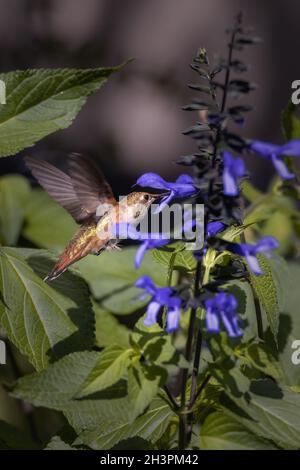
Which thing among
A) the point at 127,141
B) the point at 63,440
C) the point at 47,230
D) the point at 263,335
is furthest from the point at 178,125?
the point at 63,440

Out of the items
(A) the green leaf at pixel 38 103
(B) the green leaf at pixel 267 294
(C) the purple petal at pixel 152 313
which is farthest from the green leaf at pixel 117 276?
(C) the purple petal at pixel 152 313

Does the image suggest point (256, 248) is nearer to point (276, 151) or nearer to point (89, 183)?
point (276, 151)

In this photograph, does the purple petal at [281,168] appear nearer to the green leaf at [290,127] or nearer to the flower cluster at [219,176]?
the flower cluster at [219,176]

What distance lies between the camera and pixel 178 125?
12.7ft

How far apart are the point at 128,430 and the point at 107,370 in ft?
0.62

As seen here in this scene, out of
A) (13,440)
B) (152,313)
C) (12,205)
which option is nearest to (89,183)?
(152,313)

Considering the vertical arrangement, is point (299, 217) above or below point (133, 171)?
below

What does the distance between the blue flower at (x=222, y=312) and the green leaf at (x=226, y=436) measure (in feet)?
0.69

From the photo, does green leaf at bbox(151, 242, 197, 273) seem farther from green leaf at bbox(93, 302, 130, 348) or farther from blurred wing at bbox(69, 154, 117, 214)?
green leaf at bbox(93, 302, 130, 348)

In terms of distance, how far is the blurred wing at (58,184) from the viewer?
1425 millimetres

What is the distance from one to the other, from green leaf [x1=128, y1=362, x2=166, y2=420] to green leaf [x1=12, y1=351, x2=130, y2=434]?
0.08ft

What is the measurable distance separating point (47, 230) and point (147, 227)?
891mm

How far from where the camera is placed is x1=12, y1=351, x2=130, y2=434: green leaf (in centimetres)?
118
